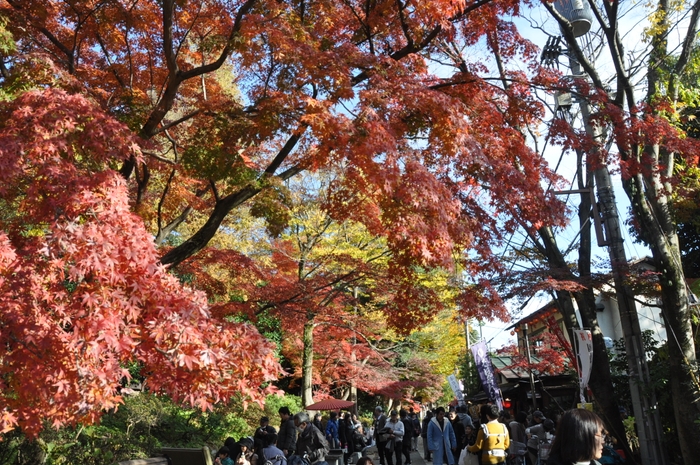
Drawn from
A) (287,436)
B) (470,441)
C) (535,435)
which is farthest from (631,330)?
(287,436)

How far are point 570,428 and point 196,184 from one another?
10.3 metres

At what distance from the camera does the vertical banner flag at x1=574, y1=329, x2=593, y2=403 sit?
10.8 meters

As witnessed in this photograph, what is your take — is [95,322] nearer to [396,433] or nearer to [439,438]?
[439,438]

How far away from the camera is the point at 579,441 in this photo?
3209 millimetres

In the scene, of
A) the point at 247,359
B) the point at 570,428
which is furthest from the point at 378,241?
the point at 570,428

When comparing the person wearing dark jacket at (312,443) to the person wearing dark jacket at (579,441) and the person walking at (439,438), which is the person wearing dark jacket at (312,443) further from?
the person wearing dark jacket at (579,441)

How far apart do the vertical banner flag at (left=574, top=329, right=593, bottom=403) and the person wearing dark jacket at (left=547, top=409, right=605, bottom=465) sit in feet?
26.4

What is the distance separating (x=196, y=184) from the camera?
12477 millimetres

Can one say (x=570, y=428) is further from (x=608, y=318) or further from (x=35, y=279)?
(x=608, y=318)

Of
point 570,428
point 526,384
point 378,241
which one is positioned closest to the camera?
point 570,428

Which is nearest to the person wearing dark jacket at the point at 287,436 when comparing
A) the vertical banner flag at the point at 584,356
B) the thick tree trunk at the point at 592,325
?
the vertical banner flag at the point at 584,356

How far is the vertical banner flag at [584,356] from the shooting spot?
10.8m

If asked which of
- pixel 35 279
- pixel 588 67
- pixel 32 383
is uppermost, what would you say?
pixel 588 67

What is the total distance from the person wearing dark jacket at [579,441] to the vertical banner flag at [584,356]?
8.06 meters
